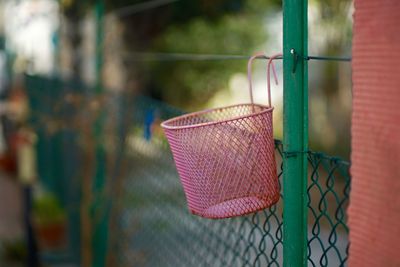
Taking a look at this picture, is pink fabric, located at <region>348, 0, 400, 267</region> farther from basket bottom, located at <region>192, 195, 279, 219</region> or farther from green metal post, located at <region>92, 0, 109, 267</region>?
green metal post, located at <region>92, 0, 109, 267</region>

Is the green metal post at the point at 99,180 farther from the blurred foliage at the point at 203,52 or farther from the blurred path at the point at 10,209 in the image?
the blurred foliage at the point at 203,52

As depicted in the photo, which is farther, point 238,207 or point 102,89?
point 102,89

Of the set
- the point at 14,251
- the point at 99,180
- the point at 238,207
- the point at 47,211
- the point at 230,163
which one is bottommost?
the point at 14,251

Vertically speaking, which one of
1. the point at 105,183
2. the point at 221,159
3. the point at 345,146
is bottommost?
the point at 345,146

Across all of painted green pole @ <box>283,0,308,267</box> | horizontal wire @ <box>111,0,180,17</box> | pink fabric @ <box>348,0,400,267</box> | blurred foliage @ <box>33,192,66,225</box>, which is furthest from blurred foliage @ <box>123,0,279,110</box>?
pink fabric @ <box>348,0,400,267</box>

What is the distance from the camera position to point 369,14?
2.36 m

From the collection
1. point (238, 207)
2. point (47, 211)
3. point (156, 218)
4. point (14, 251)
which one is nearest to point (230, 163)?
point (238, 207)

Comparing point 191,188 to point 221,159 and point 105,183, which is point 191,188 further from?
point 105,183

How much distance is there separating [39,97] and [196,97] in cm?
478

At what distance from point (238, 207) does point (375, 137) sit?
1.67ft

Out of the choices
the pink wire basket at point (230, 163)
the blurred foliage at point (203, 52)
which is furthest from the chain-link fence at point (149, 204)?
the blurred foliage at point (203, 52)

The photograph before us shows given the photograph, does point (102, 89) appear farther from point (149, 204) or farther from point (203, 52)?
point (203, 52)

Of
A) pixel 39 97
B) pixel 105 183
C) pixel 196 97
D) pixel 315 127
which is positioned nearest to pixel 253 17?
pixel 196 97

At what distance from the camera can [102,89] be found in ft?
20.6
